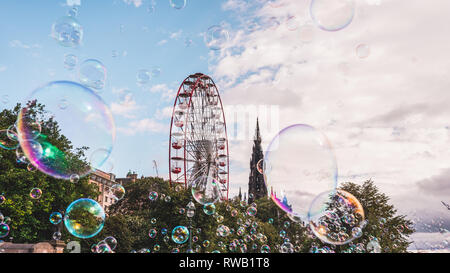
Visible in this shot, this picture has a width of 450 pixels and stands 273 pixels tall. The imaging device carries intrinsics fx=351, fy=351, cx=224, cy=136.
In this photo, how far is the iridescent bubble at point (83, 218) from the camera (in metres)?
12.4

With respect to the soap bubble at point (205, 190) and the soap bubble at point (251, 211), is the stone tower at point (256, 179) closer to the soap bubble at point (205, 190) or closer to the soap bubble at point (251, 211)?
the soap bubble at point (205, 190)

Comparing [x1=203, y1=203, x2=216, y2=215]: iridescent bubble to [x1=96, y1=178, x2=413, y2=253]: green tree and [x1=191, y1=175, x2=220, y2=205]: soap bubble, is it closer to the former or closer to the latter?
[x1=191, y1=175, x2=220, y2=205]: soap bubble

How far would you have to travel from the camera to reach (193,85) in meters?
32.5

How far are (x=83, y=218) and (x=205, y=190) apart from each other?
1173cm

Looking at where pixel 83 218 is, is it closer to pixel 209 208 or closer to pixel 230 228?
pixel 209 208

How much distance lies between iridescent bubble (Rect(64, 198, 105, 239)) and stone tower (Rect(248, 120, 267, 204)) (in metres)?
89.3

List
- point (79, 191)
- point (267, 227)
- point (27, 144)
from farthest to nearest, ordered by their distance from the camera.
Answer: point (267, 227), point (79, 191), point (27, 144)

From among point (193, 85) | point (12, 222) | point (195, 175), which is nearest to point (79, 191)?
point (12, 222)

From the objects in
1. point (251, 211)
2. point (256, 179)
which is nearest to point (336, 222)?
point (251, 211)

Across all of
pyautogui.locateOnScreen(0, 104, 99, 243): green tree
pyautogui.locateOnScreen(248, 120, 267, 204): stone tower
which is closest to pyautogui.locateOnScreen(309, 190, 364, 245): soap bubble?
pyautogui.locateOnScreen(0, 104, 99, 243): green tree

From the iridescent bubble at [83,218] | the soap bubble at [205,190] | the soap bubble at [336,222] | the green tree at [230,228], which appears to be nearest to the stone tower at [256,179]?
the green tree at [230,228]

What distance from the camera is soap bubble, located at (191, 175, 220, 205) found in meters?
20.4
